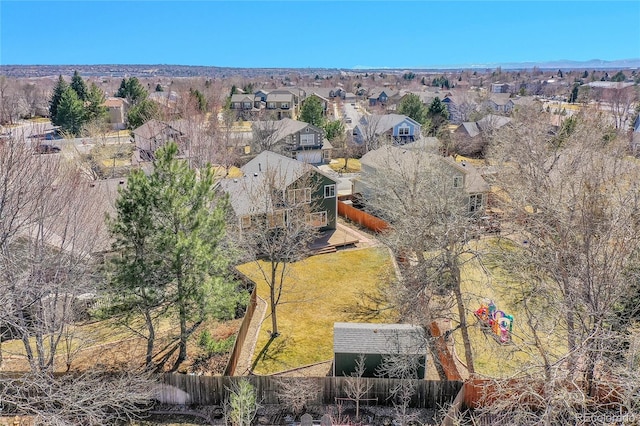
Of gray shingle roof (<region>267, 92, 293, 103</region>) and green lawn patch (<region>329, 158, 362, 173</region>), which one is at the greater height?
gray shingle roof (<region>267, 92, 293, 103</region>)

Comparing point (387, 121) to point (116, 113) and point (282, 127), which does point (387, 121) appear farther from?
point (116, 113)

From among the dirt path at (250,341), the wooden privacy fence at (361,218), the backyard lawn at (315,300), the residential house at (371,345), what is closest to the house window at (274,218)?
the backyard lawn at (315,300)

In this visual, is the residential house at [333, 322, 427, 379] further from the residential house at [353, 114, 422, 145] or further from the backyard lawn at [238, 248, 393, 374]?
the residential house at [353, 114, 422, 145]

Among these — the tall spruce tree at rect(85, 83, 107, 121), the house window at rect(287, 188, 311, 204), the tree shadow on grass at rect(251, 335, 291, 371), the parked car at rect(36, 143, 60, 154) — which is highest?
the tall spruce tree at rect(85, 83, 107, 121)

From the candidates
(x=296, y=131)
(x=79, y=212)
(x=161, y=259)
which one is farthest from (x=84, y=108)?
(x=161, y=259)

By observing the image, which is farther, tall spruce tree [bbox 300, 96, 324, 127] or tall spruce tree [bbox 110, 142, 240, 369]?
tall spruce tree [bbox 300, 96, 324, 127]

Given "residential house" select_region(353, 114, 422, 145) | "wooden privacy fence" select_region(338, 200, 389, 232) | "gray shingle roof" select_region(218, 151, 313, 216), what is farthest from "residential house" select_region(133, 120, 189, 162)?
"residential house" select_region(353, 114, 422, 145)

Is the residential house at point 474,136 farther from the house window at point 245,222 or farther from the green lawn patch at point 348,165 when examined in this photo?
the house window at point 245,222

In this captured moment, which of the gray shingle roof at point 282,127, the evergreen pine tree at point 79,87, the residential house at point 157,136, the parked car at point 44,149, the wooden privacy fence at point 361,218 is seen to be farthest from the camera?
the evergreen pine tree at point 79,87
